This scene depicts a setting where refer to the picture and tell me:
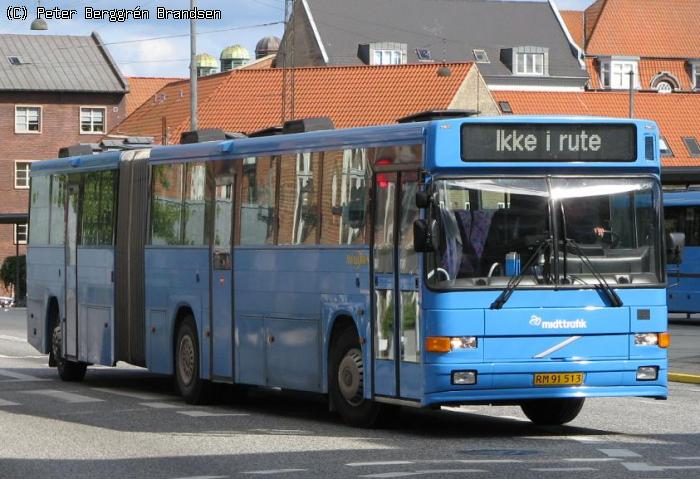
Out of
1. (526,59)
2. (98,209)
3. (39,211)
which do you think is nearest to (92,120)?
(526,59)

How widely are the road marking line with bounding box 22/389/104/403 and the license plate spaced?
6931mm

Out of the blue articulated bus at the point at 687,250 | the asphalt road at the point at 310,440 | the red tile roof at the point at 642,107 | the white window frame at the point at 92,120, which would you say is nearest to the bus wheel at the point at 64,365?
the asphalt road at the point at 310,440

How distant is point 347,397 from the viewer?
640 inches

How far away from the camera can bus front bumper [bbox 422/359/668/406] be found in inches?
581

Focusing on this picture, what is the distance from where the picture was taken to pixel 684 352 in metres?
30.2

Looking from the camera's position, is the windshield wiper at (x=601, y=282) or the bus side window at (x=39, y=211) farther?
the bus side window at (x=39, y=211)

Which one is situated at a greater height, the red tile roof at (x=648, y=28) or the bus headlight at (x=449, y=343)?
the red tile roof at (x=648, y=28)

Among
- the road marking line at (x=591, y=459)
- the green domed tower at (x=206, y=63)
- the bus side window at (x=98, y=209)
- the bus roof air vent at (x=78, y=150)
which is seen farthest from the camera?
the green domed tower at (x=206, y=63)

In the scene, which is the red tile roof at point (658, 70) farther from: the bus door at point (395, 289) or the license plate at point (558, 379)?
the license plate at point (558, 379)

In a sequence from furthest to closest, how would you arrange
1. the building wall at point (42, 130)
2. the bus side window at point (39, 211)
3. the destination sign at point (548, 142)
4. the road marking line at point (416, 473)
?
the building wall at point (42, 130) < the bus side window at point (39, 211) < the destination sign at point (548, 142) < the road marking line at point (416, 473)

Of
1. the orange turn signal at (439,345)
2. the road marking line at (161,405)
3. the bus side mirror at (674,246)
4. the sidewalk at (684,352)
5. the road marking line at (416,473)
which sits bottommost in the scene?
the road marking line at (161,405)

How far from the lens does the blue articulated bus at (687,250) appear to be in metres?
42.4

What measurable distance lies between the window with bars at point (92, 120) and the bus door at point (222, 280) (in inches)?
3335

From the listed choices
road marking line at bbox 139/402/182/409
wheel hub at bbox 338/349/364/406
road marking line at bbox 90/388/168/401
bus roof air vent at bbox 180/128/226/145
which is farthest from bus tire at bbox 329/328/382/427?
bus roof air vent at bbox 180/128/226/145
